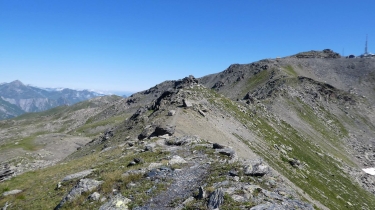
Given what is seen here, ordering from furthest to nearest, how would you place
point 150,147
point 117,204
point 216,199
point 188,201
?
point 150,147
point 117,204
point 188,201
point 216,199

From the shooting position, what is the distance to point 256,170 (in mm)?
22422

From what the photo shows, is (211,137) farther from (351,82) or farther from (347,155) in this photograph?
(351,82)

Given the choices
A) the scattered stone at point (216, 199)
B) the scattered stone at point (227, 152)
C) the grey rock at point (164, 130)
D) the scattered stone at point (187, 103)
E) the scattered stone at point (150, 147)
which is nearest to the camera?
the scattered stone at point (216, 199)

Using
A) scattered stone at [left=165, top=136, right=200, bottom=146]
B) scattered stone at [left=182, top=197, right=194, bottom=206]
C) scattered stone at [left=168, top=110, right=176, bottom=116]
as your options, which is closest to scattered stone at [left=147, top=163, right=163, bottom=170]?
scattered stone at [left=182, top=197, right=194, bottom=206]

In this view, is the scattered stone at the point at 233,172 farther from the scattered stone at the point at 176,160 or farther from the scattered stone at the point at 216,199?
the scattered stone at the point at 176,160

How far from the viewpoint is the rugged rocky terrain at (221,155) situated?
20984mm

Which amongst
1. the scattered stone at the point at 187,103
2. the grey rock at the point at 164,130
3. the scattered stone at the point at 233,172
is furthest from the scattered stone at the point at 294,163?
the scattered stone at the point at 233,172

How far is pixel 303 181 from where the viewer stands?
1864 inches

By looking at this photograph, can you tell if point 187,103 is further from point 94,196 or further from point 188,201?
point 188,201

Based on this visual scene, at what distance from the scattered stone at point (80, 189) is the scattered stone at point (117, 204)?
11.8 feet

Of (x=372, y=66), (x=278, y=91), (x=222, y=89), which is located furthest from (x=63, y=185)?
(x=372, y=66)

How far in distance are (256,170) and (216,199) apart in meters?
5.77

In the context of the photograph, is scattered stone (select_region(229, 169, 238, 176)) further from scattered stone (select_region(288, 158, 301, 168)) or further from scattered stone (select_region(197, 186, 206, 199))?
scattered stone (select_region(288, 158, 301, 168))

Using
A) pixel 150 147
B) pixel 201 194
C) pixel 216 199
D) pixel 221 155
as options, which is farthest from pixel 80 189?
pixel 221 155
